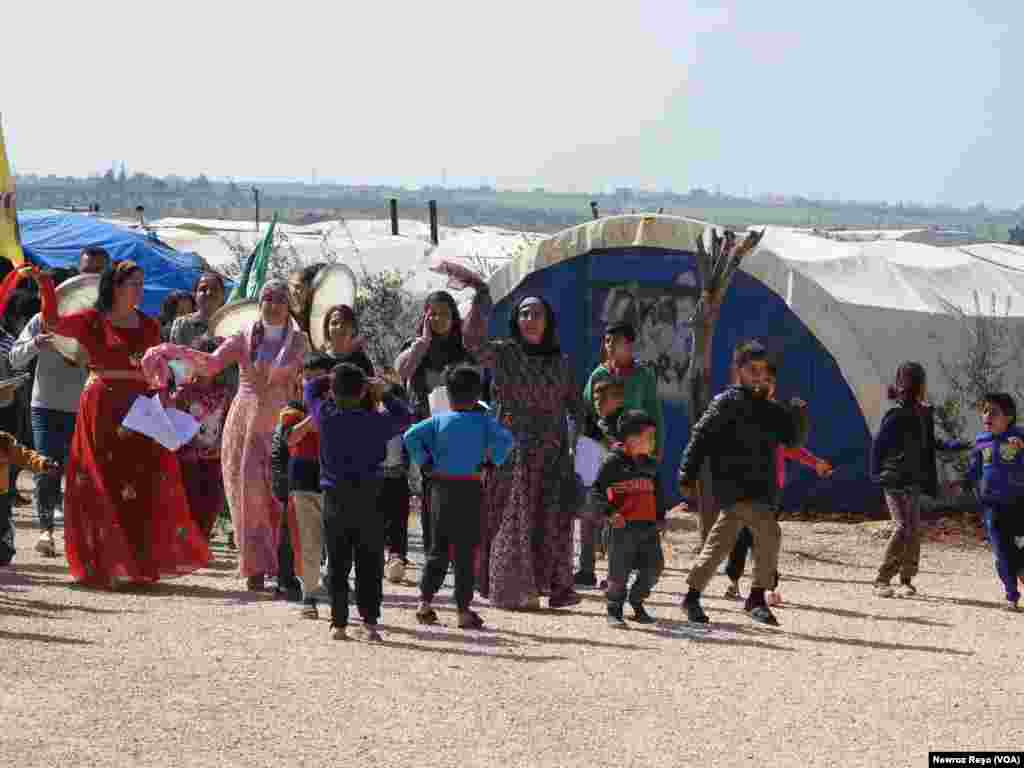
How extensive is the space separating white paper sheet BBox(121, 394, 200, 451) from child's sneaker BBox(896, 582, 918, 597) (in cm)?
411

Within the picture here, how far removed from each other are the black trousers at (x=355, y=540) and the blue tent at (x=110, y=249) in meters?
11.2

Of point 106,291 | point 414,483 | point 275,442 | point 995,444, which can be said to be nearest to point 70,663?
point 275,442

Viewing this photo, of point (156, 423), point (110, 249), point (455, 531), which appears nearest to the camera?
point (455, 531)

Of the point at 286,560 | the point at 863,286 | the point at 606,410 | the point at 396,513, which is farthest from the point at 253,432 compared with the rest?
the point at 863,286

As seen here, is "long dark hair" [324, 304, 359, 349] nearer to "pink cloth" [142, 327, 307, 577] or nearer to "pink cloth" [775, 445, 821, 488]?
"pink cloth" [142, 327, 307, 577]

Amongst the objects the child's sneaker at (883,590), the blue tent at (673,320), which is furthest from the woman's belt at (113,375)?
the blue tent at (673,320)

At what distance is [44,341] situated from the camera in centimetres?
1088

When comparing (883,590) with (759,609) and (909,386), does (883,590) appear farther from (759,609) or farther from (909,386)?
(759,609)

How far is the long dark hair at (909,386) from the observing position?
11938 mm

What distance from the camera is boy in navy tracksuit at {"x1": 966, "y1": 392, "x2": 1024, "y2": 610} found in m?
11.6

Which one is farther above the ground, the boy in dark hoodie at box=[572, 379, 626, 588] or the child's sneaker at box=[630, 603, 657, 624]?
the boy in dark hoodie at box=[572, 379, 626, 588]

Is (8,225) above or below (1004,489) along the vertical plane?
above

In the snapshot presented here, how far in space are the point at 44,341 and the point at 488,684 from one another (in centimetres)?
365

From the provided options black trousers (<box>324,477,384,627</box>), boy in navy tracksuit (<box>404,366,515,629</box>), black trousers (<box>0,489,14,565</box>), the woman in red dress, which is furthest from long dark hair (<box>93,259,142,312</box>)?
black trousers (<box>324,477,384,627</box>)
